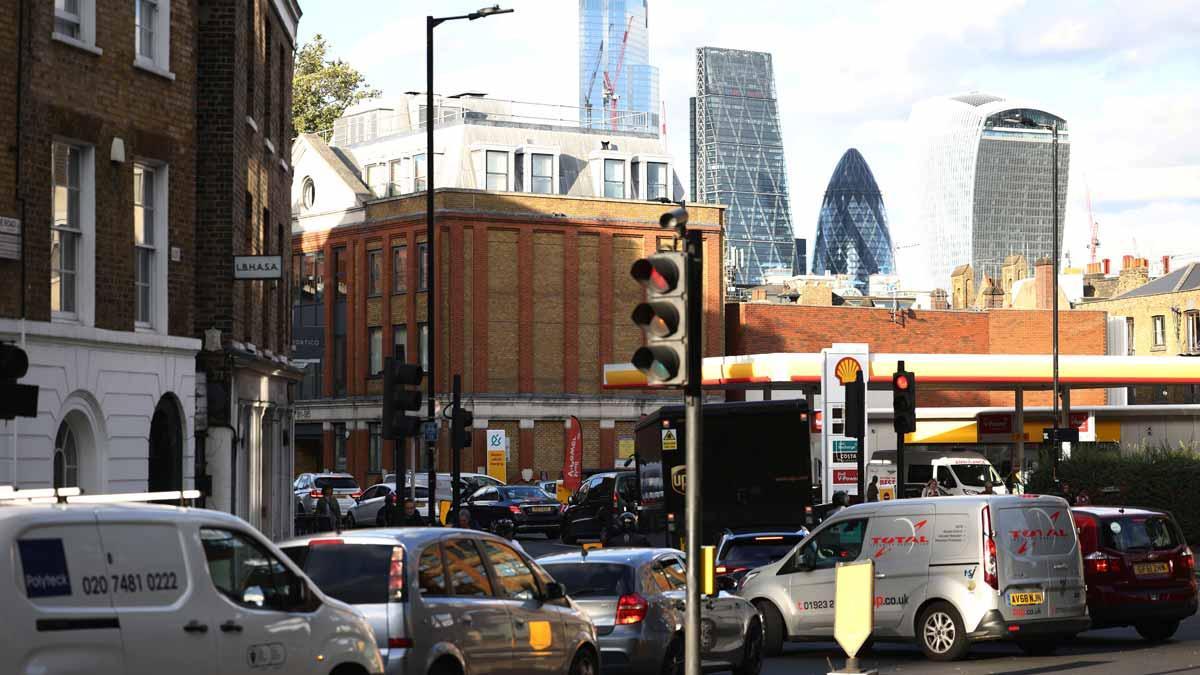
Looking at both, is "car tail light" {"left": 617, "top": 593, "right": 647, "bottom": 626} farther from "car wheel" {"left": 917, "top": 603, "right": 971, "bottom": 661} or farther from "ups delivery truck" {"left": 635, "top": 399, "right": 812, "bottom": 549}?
"ups delivery truck" {"left": 635, "top": 399, "right": 812, "bottom": 549}

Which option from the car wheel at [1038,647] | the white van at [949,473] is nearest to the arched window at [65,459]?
the car wheel at [1038,647]

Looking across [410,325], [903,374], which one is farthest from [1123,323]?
[903,374]

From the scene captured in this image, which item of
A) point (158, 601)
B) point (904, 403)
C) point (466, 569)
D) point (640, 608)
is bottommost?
point (640, 608)

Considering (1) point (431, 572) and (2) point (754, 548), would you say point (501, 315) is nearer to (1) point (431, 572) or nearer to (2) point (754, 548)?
(2) point (754, 548)

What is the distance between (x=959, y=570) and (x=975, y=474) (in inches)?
1448

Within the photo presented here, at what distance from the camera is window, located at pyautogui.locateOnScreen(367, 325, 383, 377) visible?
76375mm

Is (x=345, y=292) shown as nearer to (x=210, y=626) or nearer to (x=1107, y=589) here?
(x=1107, y=589)

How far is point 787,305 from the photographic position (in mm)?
81438

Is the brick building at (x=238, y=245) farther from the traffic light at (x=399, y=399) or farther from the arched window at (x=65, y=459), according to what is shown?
the traffic light at (x=399, y=399)

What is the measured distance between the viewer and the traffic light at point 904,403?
2734cm

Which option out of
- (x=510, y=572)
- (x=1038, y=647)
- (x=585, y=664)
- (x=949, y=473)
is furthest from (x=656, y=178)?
(x=510, y=572)

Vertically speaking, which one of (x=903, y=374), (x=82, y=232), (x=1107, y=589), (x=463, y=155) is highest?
(x=463, y=155)

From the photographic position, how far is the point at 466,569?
13.3 meters

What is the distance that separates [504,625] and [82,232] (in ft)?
37.0
